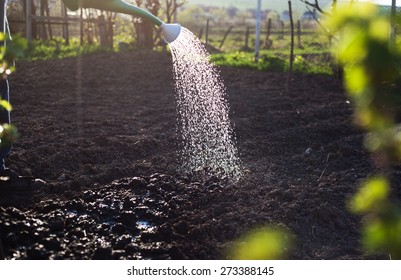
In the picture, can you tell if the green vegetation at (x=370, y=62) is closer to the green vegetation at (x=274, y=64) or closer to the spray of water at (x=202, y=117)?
the spray of water at (x=202, y=117)

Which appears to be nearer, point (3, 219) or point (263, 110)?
point (3, 219)

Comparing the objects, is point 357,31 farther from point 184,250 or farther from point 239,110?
point 239,110

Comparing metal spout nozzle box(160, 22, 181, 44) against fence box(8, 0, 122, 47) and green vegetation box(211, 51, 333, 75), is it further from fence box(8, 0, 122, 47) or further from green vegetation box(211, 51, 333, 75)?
fence box(8, 0, 122, 47)

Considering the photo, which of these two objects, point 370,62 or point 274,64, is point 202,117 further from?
point 370,62

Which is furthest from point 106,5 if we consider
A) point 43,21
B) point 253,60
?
point 43,21

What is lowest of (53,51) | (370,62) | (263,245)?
(263,245)

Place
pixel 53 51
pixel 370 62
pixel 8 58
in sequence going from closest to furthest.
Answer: pixel 370 62 → pixel 8 58 → pixel 53 51

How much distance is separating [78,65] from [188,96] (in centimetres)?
268

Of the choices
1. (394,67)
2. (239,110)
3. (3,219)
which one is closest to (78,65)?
(239,110)

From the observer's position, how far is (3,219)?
8.52ft

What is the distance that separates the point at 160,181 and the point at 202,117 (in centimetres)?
216

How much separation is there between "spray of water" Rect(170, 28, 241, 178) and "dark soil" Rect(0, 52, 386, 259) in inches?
4.4

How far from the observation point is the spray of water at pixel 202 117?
3976 millimetres

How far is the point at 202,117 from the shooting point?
556cm
